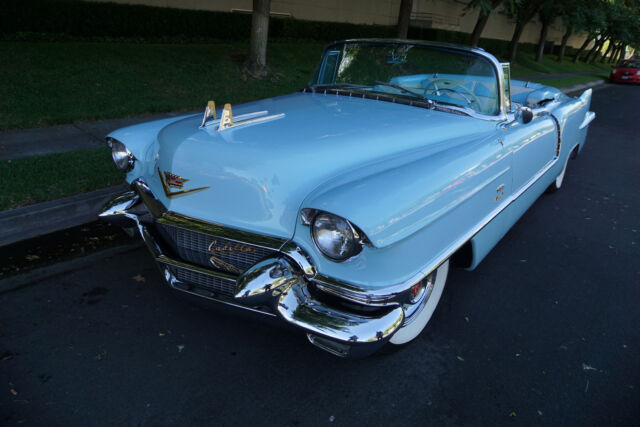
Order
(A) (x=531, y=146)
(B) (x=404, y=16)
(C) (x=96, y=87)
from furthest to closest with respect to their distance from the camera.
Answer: (B) (x=404, y=16), (C) (x=96, y=87), (A) (x=531, y=146)

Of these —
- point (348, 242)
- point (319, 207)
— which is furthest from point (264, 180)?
point (348, 242)

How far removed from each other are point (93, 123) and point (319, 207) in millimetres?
5230

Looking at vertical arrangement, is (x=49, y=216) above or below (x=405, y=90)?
below

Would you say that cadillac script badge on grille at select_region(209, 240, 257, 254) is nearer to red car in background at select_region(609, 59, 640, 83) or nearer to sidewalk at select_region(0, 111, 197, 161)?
sidewalk at select_region(0, 111, 197, 161)

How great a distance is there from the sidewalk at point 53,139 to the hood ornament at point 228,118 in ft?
10.2

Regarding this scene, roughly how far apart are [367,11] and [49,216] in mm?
18223

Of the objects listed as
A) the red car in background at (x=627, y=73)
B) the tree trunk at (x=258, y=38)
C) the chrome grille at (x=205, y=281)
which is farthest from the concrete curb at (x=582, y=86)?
the chrome grille at (x=205, y=281)

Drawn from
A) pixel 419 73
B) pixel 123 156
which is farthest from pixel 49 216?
pixel 419 73

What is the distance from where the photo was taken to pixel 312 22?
15117 mm

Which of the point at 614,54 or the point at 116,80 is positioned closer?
the point at 116,80

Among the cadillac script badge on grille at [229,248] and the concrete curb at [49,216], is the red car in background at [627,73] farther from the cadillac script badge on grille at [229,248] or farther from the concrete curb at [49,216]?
the cadillac script badge on grille at [229,248]

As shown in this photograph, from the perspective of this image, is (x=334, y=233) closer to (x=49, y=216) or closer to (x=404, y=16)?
(x=49, y=216)

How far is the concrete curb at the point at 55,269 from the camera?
9.32 ft

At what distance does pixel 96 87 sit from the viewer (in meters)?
7.16
